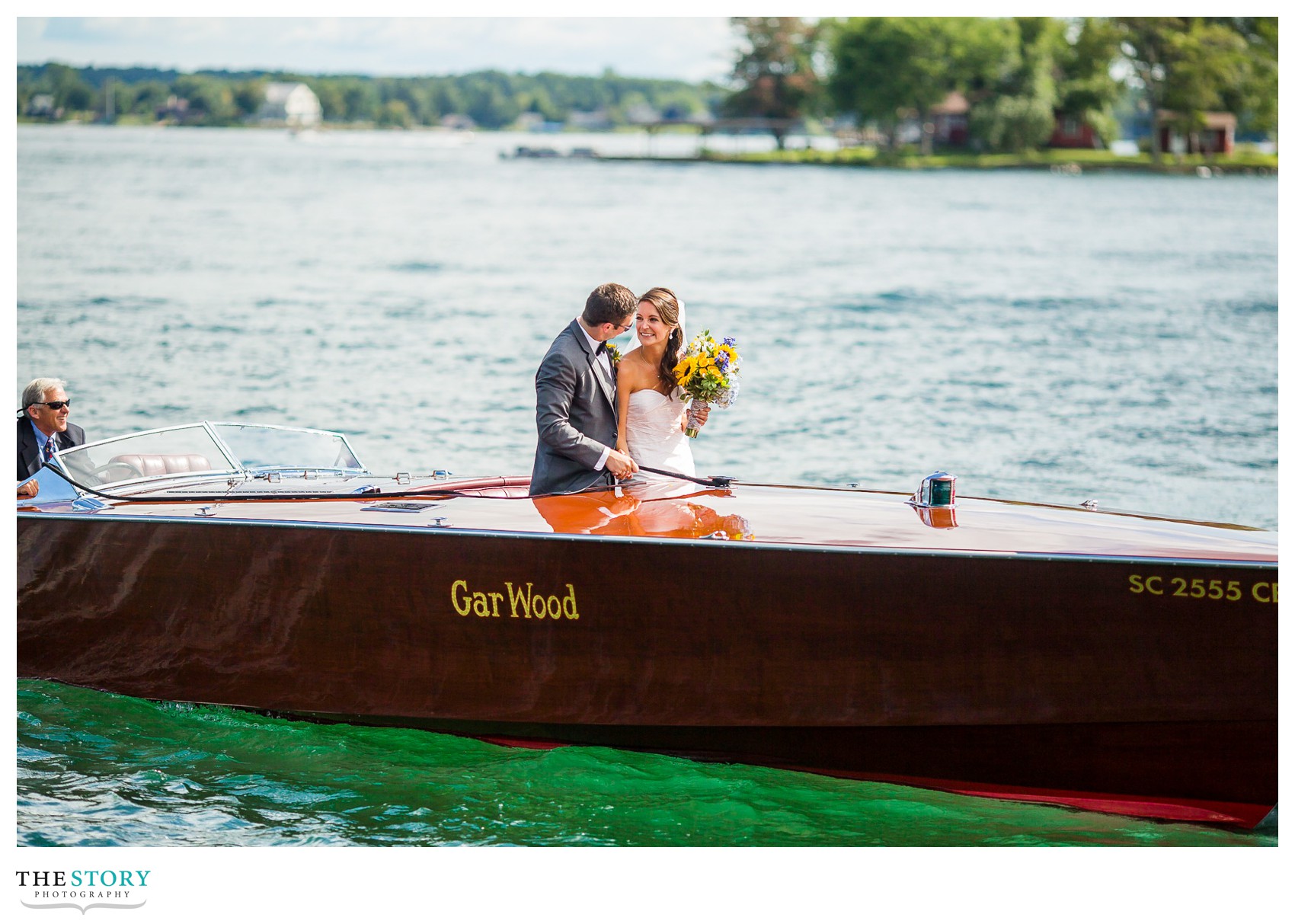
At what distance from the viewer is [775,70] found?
112 meters

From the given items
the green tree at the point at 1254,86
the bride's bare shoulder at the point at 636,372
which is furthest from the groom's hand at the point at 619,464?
the green tree at the point at 1254,86

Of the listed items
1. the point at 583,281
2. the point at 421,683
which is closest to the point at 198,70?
the point at 583,281

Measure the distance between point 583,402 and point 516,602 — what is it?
0.94 metres

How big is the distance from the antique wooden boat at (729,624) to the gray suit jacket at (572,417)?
0.14 meters

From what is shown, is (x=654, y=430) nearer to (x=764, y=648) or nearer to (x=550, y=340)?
(x=764, y=648)

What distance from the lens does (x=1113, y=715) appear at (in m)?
5.20

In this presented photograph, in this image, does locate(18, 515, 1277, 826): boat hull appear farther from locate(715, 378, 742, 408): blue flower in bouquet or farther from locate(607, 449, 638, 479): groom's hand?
locate(715, 378, 742, 408): blue flower in bouquet

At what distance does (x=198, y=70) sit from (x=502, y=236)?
12104mm

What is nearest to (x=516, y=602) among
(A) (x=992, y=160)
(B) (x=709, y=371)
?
(B) (x=709, y=371)

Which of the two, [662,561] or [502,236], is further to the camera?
[502,236]

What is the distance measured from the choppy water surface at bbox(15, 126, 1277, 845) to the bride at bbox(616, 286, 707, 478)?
52.0 inches

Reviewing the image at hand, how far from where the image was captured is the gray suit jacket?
5887 mm

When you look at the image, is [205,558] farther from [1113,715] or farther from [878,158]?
[878,158]

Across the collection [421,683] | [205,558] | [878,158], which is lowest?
[421,683]
